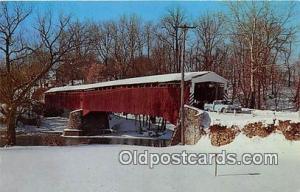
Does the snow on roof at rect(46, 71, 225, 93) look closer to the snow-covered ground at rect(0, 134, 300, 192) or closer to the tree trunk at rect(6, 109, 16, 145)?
the tree trunk at rect(6, 109, 16, 145)

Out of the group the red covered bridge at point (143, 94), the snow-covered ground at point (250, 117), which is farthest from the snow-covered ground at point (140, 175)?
the red covered bridge at point (143, 94)

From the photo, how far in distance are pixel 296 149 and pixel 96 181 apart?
263cm

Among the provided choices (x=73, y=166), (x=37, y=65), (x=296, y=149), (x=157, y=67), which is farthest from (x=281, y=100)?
(x=37, y=65)

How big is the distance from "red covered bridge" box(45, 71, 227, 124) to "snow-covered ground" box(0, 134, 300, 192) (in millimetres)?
Answer: 1550

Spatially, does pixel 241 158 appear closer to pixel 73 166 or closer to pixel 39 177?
pixel 73 166

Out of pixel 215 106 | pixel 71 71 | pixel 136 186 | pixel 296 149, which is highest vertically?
pixel 71 71

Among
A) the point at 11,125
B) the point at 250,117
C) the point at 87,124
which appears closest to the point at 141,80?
the point at 250,117

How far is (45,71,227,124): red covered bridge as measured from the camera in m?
7.47

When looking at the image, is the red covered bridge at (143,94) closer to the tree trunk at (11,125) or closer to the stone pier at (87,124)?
the stone pier at (87,124)

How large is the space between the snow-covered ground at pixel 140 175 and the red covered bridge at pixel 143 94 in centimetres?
155

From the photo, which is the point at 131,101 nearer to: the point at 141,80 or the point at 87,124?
the point at 87,124

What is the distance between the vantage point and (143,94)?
8.95 metres

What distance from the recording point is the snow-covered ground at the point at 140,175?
541 cm

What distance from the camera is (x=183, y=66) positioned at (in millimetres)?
7098
